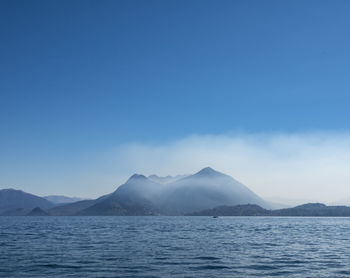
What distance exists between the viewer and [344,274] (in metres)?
39.5

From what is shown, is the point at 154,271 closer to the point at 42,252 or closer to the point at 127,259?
the point at 127,259

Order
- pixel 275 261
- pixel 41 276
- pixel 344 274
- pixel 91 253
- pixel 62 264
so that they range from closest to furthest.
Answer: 1. pixel 41 276
2. pixel 344 274
3. pixel 62 264
4. pixel 275 261
5. pixel 91 253

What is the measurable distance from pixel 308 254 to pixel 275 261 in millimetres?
12070

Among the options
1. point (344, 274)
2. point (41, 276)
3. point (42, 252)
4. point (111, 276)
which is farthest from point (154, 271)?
point (42, 252)

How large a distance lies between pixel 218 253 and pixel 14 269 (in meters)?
31.9

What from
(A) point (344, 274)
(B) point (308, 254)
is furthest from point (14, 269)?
(B) point (308, 254)

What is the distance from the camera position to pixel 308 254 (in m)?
57.2

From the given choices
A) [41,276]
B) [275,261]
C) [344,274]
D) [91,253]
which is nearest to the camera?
[41,276]

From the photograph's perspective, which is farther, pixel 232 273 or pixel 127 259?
pixel 127 259

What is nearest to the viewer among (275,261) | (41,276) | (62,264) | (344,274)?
(41,276)

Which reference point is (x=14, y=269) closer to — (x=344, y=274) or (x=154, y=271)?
(x=154, y=271)

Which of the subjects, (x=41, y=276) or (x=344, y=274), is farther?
(x=344, y=274)

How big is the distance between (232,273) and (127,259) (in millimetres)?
16919

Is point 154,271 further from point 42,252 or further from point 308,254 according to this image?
point 308,254
